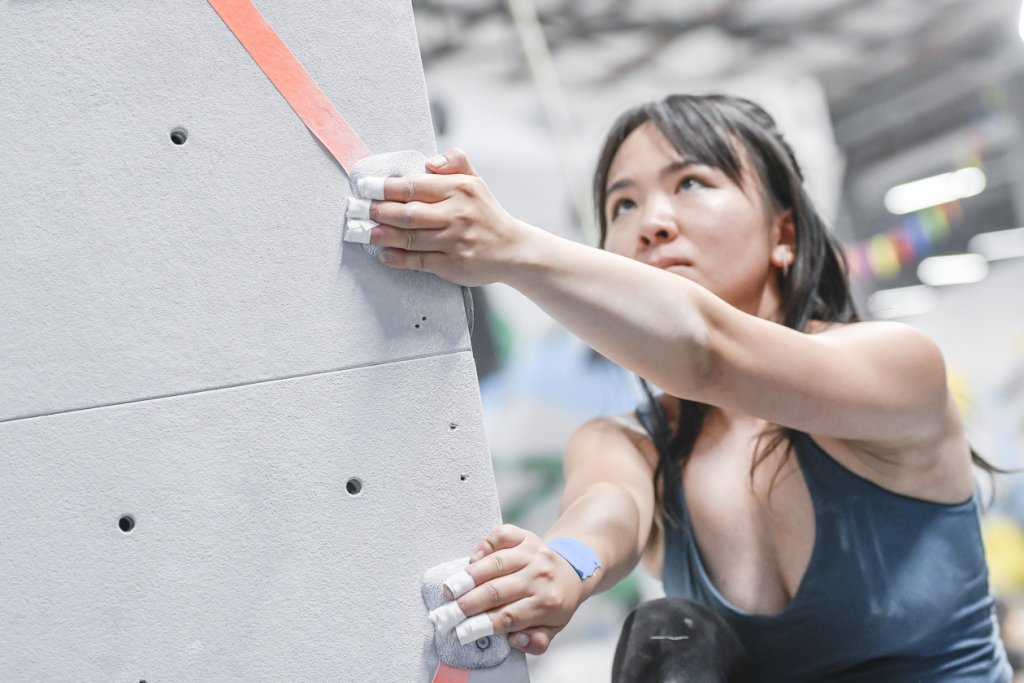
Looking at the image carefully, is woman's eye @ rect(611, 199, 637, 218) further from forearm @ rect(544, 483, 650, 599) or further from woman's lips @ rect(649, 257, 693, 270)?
forearm @ rect(544, 483, 650, 599)

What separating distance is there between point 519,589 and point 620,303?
0.85 ft

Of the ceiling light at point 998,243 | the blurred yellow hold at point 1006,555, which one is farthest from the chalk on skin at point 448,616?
the ceiling light at point 998,243

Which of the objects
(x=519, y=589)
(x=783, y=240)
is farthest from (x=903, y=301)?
(x=519, y=589)

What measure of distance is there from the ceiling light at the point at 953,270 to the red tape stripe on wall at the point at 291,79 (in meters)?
4.99

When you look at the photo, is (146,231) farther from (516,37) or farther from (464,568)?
(516,37)

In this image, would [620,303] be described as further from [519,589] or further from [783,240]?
[783,240]

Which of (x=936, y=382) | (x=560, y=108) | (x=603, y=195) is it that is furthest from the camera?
(x=560, y=108)

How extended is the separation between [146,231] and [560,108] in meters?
3.28

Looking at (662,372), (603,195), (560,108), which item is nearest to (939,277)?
(560,108)

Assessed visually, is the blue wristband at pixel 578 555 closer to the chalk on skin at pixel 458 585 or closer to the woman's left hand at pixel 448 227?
the chalk on skin at pixel 458 585

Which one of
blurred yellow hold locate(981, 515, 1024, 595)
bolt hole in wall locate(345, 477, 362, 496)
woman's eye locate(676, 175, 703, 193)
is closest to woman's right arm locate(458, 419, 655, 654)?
bolt hole in wall locate(345, 477, 362, 496)

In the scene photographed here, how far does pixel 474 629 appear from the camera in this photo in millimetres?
781

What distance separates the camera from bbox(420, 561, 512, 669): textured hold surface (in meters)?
0.80

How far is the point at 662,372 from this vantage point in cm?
90
